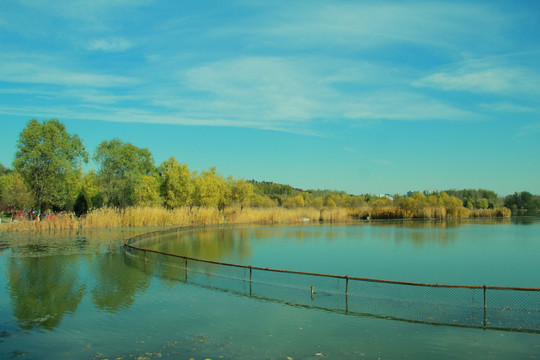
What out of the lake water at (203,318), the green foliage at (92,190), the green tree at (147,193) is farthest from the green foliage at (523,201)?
the lake water at (203,318)

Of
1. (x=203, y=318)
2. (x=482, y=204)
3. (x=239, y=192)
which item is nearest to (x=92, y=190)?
(x=239, y=192)

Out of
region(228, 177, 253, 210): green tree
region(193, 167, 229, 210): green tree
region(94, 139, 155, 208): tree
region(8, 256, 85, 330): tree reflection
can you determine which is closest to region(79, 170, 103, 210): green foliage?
region(94, 139, 155, 208): tree

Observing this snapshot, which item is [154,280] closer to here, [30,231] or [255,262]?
[255,262]

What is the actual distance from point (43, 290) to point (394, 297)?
9815 mm

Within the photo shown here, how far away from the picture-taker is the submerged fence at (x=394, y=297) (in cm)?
→ 980

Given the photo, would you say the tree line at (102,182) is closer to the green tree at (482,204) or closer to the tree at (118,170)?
the tree at (118,170)

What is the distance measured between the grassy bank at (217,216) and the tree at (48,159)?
253 centimetres

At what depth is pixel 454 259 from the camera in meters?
19.7

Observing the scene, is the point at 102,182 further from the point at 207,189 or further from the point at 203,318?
the point at 203,318

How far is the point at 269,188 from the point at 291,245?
126 m

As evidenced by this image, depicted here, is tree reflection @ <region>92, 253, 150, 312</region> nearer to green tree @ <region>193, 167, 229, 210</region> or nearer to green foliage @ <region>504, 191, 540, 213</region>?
green tree @ <region>193, 167, 229, 210</region>

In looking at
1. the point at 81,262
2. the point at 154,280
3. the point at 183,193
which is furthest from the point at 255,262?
the point at 183,193

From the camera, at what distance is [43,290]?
12.2m

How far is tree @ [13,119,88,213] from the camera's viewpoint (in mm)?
33031
